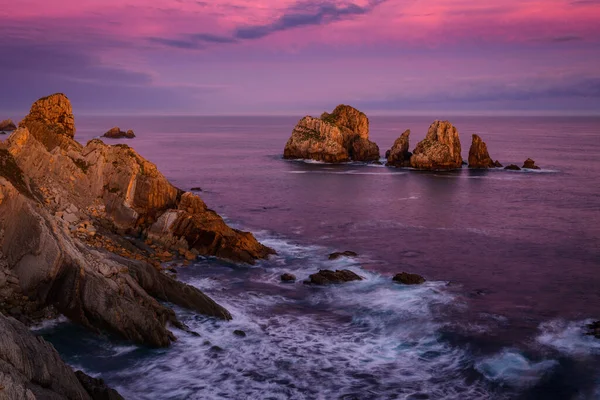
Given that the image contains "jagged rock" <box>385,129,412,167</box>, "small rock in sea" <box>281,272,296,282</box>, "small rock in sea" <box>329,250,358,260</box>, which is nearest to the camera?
"small rock in sea" <box>281,272,296,282</box>

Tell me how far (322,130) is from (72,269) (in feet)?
349

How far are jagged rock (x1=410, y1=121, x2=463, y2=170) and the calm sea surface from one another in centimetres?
4000

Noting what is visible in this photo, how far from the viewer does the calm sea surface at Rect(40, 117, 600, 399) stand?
23219mm

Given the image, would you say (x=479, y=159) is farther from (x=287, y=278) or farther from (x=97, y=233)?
(x=97, y=233)

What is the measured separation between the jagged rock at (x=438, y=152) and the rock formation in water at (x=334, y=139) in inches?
605

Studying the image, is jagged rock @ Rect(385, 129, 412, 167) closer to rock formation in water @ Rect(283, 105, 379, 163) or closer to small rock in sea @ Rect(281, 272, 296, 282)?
rock formation in water @ Rect(283, 105, 379, 163)

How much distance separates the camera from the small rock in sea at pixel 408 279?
3816cm

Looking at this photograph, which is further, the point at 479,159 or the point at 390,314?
the point at 479,159

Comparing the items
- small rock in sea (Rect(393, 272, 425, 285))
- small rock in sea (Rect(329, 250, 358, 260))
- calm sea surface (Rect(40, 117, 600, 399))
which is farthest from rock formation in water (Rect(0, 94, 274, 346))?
small rock in sea (Rect(393, 272, 425, 285))

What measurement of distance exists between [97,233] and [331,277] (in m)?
15.6

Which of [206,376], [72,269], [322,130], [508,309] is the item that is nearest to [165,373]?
[206,376]

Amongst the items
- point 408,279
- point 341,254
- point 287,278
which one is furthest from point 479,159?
point 287,278

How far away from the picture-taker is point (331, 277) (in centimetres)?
3800

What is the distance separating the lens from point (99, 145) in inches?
1832
